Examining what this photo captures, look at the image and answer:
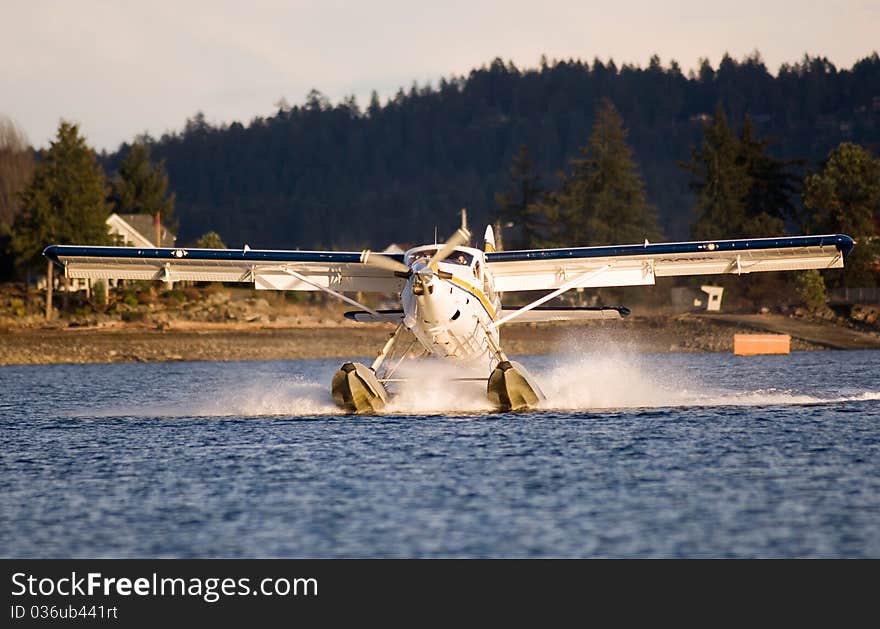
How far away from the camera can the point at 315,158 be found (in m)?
181

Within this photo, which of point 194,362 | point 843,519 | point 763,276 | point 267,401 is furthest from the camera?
point 763,276

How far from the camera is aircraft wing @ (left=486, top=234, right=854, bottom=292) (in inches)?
A: 780

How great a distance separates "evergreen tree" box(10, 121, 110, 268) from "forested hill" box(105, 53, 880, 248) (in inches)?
4161

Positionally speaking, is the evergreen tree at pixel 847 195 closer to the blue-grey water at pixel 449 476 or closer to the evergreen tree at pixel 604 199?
the evergreen tree at pixel 604 199

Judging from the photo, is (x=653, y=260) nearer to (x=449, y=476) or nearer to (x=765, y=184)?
(x=449, y=476)

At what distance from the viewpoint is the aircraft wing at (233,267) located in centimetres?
2041

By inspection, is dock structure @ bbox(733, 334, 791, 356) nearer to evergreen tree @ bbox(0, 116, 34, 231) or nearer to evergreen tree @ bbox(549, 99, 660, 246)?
evergreen tree @ bbox(549, 99, 660, 246)

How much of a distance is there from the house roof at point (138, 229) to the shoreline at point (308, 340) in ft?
50.2

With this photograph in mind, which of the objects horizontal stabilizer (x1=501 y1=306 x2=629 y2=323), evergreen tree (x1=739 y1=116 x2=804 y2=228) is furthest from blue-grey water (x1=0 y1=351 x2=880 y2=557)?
evergreen tree (x1=739 y1=116 x2=804 y2=228)

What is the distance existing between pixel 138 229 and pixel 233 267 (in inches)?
1729

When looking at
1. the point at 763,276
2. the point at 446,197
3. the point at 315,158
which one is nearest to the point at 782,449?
the point at 763,276

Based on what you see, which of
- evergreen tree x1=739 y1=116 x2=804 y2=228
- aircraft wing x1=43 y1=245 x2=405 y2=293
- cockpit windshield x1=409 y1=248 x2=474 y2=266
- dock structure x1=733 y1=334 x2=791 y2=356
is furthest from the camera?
evergreen tree x1=739 y1=116 x2=804 y2=228
